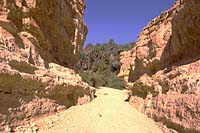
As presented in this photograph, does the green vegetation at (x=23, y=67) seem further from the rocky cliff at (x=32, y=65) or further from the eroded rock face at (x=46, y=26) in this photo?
the eroded rock face at (x=46, y=26)

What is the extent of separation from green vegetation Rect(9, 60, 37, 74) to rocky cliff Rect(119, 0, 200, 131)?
448 cm

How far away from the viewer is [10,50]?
6312 millimetres

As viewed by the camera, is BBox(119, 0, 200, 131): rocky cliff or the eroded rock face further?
the eroded rock face

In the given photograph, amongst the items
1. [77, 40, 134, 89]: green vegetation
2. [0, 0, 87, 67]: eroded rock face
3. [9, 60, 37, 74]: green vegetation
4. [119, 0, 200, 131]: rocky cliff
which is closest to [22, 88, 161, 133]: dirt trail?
[119, 0, 200, 131]: rocky cliff

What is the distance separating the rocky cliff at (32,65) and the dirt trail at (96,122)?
41cm

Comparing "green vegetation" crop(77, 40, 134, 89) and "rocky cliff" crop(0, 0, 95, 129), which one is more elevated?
"green vegetation" crop(77, 40, 134, 89)

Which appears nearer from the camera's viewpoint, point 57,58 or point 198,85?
point 198,85

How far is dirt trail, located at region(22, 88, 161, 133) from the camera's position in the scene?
21.2 ft

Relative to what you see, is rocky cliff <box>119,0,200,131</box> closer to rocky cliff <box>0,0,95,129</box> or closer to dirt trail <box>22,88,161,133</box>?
dirt trail <box>22,88,161,133</box>

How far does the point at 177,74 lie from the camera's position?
25.0 ft

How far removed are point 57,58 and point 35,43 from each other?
9.87 ft

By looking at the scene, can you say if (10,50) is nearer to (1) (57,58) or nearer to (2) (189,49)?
(1) (57,58)

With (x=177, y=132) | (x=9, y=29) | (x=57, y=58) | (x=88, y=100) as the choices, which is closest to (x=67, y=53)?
(x=57, y=58)

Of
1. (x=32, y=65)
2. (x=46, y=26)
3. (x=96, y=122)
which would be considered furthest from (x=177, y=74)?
(x=46, y=26)
